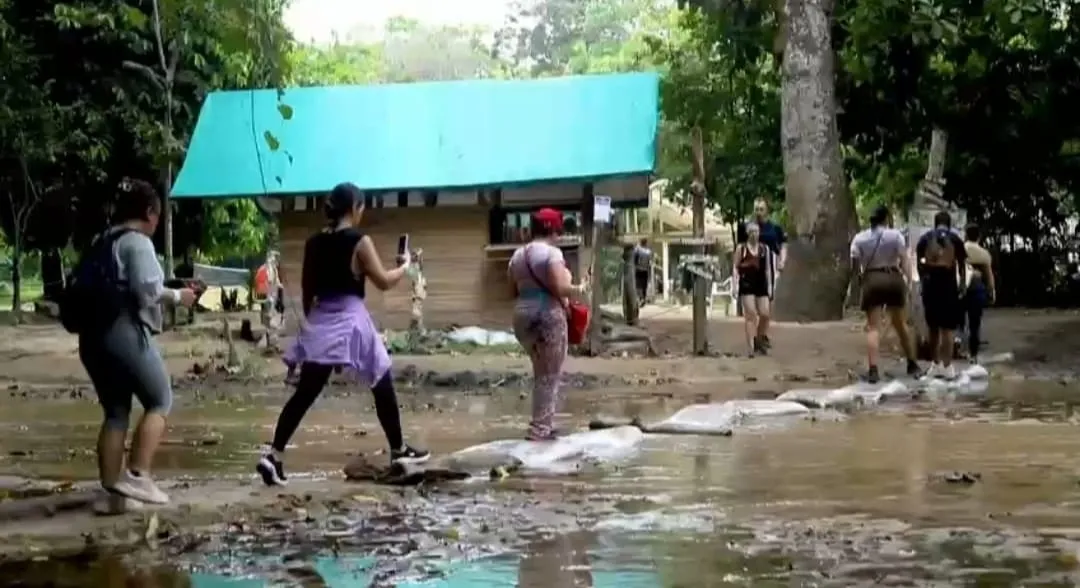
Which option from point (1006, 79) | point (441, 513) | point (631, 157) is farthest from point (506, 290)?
point (441, 513)

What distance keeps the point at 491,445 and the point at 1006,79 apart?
66.6 ft

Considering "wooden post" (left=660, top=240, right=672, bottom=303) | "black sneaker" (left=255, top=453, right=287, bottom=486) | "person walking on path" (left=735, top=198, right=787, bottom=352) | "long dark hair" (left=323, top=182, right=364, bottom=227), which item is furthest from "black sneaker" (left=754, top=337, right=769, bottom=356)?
"wooden post" (left=660, top=240, right=672, bottom=303)

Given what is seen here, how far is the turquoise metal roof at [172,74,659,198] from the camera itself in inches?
976

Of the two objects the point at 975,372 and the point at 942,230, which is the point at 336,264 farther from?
the point at 975,372

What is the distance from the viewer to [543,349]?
32.3 ft

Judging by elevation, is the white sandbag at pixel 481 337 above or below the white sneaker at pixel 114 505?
below

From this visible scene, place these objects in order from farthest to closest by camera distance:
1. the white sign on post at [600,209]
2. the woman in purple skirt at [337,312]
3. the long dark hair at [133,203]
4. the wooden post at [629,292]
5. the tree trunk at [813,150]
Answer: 1. the wooden post at [629,292]
2. the tree trunk at [813,150]
3. the white sign on post at [600,209]
4. the woman in purple skirt at [337,312]
5. the long dark hair at [133,203]

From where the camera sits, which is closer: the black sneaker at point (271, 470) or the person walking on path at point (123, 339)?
the person walking on path at point (123, 339)

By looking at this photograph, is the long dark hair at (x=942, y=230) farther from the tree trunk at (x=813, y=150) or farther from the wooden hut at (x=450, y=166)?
the wooden hut at (x=450, y=166)

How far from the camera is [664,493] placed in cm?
834

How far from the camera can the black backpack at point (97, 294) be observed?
749cm

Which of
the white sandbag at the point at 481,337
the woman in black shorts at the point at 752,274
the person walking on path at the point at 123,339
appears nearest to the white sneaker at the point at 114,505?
the person walking on path at the point at 123,339

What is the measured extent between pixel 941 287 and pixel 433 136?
12.1 metres

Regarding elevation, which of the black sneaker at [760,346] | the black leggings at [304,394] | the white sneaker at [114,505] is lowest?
the black sneaker at [760,346]
